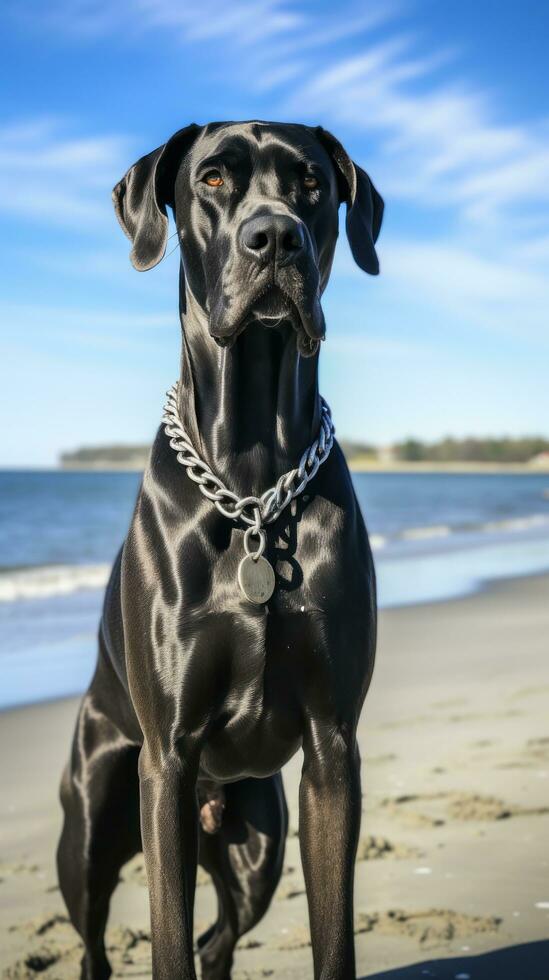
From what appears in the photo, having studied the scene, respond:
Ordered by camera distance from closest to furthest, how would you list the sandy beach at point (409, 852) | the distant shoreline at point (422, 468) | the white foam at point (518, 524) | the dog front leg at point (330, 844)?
the dog front leg at point (330, 844) → the sandy beach at point (409, 852) → the white foam at point (518, 524) → the distant shoreline at point (422, 468)

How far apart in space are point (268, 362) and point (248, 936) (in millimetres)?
1894

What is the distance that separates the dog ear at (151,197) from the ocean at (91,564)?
161 inches

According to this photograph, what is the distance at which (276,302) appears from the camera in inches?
96.0

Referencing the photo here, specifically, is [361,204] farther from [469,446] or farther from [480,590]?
[469,446]

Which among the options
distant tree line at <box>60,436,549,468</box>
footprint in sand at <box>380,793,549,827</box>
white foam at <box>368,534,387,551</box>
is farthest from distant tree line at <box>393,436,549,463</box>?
footprint in sand at <box>380,793,549,827</box>

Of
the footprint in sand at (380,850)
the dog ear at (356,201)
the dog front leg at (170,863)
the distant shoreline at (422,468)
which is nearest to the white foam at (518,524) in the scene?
the footprint in sand at (380,850)

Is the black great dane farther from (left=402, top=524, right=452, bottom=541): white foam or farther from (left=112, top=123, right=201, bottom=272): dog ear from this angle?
(left=402, top=524, right=452, bottom=541): white foam

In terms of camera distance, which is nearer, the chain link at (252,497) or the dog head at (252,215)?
the dog head at (252,215)

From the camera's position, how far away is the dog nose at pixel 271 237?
2369 millimetres

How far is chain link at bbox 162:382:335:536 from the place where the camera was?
2.54 m

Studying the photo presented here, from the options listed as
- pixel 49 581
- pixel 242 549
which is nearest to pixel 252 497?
pixel 242 549

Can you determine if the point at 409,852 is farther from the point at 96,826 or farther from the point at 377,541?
the point at 377,541

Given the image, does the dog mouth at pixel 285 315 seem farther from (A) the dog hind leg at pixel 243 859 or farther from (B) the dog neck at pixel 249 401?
(A) the dog hind leg at pixel 243 859

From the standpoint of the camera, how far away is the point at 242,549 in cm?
251
